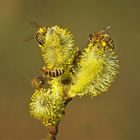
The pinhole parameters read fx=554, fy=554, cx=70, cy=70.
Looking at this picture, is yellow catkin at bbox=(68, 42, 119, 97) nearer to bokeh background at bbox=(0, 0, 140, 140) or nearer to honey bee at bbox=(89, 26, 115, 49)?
honey bee at bbox=(89, 26, 115, 49)

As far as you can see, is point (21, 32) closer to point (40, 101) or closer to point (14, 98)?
point (14, 98)

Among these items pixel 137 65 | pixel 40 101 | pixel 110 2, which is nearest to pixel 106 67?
pixel 40 101

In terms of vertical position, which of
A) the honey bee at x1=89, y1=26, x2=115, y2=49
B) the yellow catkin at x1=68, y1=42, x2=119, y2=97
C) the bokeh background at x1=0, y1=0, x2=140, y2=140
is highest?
the bokeh background at x1=0, y1=0, x2=140, y2=140

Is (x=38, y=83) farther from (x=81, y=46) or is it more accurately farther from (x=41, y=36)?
(x=81, y=46)

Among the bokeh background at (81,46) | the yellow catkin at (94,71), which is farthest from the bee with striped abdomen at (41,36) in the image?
the bokeh background at (81,46)

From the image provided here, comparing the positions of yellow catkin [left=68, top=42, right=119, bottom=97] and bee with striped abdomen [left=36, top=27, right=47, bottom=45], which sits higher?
bee with striped abdomen [left=36, top=27, right=47, bottom=45]

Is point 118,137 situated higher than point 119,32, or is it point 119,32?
point 119,32

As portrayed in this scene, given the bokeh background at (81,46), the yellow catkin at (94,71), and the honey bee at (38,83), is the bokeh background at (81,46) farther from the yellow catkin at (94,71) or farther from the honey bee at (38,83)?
the yellow catkin at (94,71)

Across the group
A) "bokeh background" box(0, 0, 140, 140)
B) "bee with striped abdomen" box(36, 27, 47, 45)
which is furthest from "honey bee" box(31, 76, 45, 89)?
"bokeh background" box(0, 0, 140, 140)

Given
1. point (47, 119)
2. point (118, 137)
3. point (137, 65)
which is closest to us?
point (47, 119)
